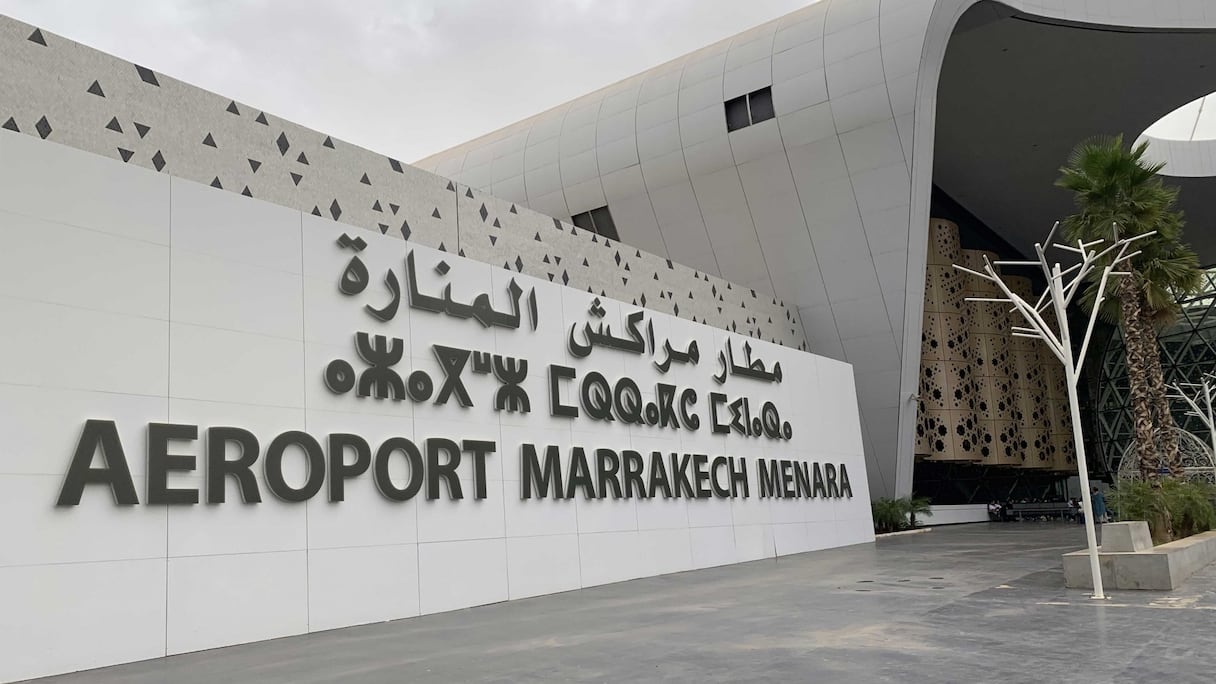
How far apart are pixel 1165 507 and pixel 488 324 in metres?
11.8

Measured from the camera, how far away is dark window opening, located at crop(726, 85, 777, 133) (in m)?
25.8

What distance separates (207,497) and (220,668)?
243 centimetres

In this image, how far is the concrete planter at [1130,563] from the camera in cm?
1127

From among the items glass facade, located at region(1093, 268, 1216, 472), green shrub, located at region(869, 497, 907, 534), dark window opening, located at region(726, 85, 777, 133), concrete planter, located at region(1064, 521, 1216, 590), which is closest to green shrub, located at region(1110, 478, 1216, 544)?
concrete planter, located at region(1064, 521, 1216, 590)

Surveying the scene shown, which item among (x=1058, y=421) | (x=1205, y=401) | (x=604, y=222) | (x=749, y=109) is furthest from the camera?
(x=1058, y=421)

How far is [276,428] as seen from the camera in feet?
35.4

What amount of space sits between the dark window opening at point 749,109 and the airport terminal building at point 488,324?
11cm

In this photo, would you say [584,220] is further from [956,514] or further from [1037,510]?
[1037,510]

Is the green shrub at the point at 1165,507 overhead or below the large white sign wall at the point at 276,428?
below

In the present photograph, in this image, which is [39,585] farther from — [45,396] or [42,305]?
[42,305]

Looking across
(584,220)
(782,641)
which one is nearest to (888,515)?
(584,220)

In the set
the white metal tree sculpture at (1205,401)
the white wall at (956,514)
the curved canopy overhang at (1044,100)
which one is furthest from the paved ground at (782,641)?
the white wall at (956,514)

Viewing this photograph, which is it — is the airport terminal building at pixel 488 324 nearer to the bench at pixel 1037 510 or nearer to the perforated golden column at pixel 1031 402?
the perforated golden column at pixel 1031 402

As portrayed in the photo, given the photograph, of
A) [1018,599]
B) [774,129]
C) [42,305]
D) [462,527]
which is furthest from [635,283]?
[42,305]
